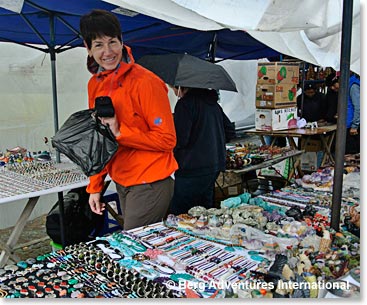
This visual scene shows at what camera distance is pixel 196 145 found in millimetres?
2613

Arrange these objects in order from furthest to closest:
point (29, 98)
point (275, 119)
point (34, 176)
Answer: point (275, 119) → point (29, 98) → point (34, 176)

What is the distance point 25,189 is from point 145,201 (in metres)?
1.14

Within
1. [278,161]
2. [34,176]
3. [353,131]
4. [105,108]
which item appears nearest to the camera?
[105,108]

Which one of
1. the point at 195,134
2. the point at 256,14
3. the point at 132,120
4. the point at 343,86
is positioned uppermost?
the point at 256,14

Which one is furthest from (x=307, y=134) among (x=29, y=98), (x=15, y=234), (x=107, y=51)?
(x=107, y=51)

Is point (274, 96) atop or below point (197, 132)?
atop

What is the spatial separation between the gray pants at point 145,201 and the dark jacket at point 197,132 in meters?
0.78

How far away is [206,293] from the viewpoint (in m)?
1.24

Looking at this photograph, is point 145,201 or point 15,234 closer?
point 145,201

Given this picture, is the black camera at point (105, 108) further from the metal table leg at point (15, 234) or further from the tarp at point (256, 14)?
the metal table leg at point (15, 234)

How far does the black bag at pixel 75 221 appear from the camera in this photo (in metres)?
2.92

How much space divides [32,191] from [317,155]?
4.02m

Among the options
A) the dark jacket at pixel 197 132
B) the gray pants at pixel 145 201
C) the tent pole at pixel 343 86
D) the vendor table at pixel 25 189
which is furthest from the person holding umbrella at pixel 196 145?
the tent pole at pixel 343 86

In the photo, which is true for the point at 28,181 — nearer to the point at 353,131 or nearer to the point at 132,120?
the point at 132,120
